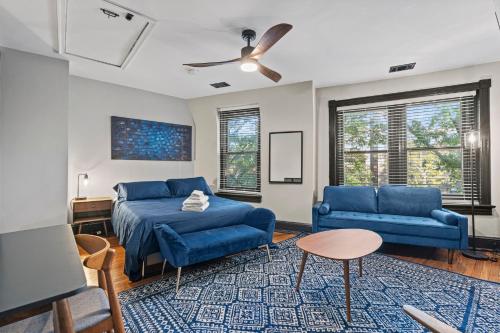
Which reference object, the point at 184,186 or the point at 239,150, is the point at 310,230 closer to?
the point at 239,150

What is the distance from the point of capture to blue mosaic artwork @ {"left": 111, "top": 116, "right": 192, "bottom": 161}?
174 inches

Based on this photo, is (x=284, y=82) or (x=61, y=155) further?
(x=284, y=82)

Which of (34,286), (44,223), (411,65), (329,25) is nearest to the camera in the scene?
(34,286)

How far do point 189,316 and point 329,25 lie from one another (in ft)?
9.65

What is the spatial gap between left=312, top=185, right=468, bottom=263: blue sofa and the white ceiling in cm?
186

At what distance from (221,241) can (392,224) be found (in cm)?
223

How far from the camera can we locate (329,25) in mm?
2506

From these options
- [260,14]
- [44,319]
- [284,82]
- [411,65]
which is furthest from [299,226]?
[44,319]

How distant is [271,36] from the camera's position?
2156mm

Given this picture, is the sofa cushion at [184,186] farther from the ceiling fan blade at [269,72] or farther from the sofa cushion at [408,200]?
the sofa cushion at [408,200]

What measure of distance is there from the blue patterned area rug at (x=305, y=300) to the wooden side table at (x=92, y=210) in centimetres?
207

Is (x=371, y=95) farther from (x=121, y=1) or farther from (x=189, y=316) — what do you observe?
(x=189, y=316)

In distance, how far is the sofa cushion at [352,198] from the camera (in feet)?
12.7

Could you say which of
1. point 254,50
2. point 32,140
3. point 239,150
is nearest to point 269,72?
point 254,50
